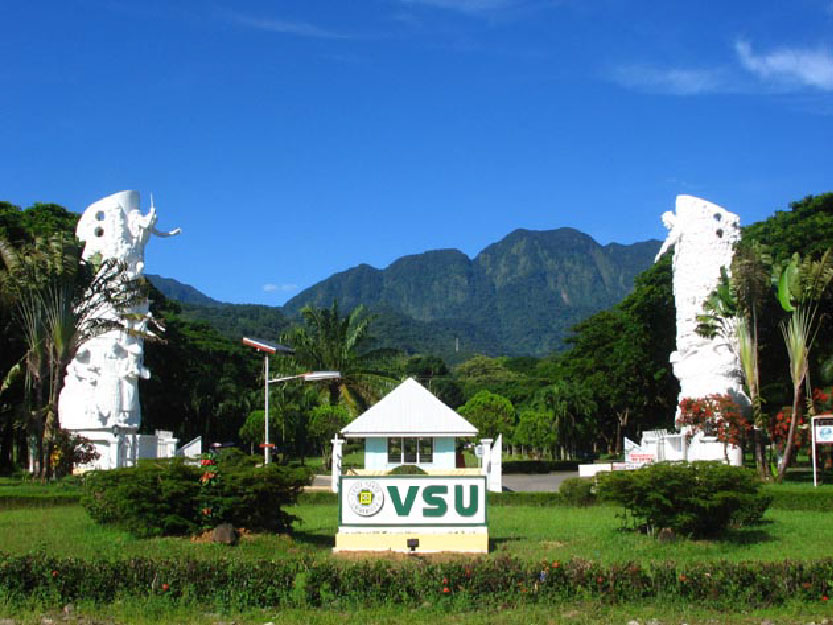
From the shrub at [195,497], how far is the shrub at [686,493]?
211 inches

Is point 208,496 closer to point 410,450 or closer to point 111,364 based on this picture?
point 410,450

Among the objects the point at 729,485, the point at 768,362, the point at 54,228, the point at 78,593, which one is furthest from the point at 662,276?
the point at 78,593

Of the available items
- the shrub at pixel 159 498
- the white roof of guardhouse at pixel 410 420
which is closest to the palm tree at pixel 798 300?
the white roof of guardhouse at pixel 410 420

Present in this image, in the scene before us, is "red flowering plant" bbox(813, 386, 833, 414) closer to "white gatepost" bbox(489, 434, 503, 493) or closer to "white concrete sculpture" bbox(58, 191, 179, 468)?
"white gatepost" bbox(489, 434, 503, 493)

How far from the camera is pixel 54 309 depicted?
29469mm

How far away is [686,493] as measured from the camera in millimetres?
15609

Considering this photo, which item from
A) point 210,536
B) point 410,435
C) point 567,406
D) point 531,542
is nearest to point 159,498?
point 210,536

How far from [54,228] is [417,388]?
1642 cm

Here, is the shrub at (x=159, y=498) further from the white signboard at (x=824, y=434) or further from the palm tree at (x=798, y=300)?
the palm tree at (x=798, y=300)

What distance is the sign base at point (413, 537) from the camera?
1565 centimetres

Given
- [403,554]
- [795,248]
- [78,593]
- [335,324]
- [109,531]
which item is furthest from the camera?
[335,324]

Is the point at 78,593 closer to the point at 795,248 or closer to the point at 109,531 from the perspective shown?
the point at 109,531

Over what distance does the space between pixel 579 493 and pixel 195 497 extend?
11968 millimetres

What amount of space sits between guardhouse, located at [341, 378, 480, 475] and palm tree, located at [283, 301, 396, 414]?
Answer: 17.0 metres
